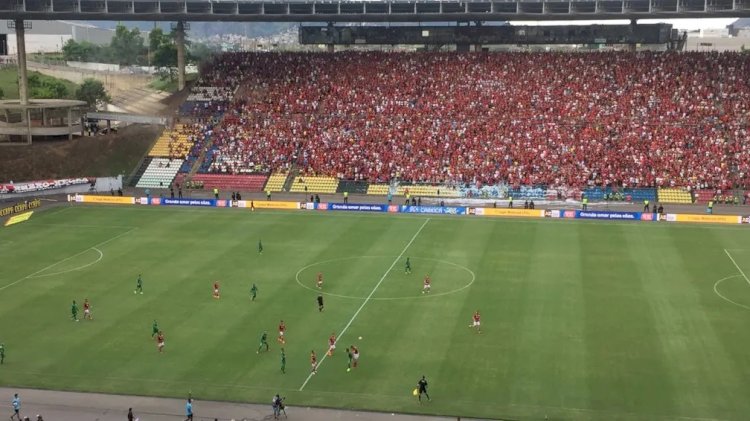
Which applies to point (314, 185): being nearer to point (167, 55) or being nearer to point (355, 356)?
point (355, 356)

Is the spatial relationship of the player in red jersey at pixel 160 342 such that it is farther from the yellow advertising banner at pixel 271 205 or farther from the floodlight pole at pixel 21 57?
the floodlight pole at pixel 21 57

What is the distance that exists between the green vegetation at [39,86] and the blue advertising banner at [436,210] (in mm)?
66520

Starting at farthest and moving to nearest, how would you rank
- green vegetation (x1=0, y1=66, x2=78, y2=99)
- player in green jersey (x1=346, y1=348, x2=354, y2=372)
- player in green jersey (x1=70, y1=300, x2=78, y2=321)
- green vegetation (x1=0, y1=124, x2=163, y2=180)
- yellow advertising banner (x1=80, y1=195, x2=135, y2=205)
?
green vegetation (x1=0, y1=66, x2=78, y2=99)
green vegetation (x1=0, y1=124, x2=163, y2=180)
yellow advertising banner (x1=80, y1=195, x2=135, y2=205)
player in green jersey (x1=70, y1=300, x2=78, y2=321)
player in green jersey (x1=346, y1=348, x2=354, y2=372)

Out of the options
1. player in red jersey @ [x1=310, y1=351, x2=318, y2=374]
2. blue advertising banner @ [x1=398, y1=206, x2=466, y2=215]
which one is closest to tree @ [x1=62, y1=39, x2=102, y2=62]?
blue advertising banner @ [x1=398, y1=206, x2=466, y2=215]

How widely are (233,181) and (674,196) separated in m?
44.9

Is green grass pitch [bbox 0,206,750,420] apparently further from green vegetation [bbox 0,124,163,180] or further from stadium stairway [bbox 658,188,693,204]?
green vegetation [bbox 0,124,163,180]

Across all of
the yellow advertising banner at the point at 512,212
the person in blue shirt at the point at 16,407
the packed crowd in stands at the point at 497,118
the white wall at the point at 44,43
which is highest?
the white wall at the point at 44,43

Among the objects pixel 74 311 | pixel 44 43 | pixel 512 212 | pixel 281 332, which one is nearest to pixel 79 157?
pixel 512 212

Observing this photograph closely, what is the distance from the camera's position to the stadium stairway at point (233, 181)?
89.9 m

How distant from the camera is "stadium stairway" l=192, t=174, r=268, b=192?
89938mm

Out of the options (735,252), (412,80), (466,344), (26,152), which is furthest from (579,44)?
(466,344)

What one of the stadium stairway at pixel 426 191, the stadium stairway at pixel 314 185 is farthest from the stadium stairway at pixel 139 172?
the stadium stairway at pixel 426 191

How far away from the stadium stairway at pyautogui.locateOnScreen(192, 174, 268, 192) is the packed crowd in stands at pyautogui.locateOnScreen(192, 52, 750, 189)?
136 cm

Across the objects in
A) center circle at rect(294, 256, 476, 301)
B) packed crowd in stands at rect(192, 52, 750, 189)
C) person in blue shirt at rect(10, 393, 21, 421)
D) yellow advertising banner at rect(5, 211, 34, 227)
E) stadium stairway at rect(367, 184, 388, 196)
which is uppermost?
packed crowd in stands at rect(192, 52, 750, 189)
